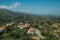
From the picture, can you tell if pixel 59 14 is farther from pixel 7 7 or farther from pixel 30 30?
pixel 7 7

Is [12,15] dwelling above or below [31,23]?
above

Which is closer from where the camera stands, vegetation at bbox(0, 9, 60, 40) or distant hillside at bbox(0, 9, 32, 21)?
vegetation at bbox(0, 9, 60, 40)

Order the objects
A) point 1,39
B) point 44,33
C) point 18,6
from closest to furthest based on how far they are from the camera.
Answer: point 1,39, point 44,33, point 18,6

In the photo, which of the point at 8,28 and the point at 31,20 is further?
the point at 31,20

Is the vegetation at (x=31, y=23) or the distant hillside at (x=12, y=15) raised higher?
the distant hillside at (x=12, y=15)

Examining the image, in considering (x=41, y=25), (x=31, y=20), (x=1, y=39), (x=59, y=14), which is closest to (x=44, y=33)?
(x=41, y=25)

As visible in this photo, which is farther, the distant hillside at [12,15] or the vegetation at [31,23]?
the distant hillside at [12,15]

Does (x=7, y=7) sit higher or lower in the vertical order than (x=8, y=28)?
higher

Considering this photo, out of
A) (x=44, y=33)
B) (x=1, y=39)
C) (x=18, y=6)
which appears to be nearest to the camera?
(x=1, y=39)

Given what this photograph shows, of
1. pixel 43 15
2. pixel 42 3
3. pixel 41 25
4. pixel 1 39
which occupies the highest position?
pixel 42 3

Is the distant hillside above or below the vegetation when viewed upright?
above
